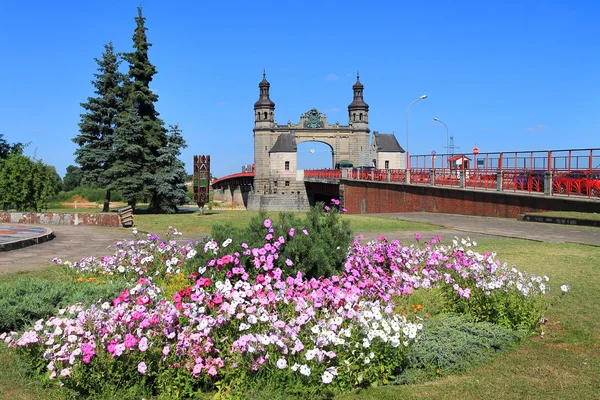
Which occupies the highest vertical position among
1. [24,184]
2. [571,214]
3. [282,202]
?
[24,184]

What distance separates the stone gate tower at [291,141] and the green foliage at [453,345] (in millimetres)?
82130

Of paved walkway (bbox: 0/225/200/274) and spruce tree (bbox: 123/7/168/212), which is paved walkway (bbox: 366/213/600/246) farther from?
spruce tree (bbox: 123/7/168/212)

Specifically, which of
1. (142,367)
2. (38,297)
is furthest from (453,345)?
(38,297)

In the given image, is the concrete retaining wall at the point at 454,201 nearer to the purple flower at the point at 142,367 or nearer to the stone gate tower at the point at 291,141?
the purple flower at the point at 142,367

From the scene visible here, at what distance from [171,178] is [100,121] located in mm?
7724

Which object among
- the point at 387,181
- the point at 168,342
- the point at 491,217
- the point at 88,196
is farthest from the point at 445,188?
the point at 88,196

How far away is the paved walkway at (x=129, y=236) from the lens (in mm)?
13398

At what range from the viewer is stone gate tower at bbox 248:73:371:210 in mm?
89250

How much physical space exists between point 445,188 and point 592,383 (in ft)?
81.1

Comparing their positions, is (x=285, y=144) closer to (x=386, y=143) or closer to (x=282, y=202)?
(x=282, y=202)

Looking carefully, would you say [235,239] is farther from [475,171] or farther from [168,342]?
[475,171]

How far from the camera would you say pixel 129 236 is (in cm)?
1845

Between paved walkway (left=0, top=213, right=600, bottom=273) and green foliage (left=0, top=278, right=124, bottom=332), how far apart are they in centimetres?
443

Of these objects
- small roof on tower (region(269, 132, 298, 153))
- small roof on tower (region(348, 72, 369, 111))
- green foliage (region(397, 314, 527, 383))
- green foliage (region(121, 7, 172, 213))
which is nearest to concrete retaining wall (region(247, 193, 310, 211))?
small roof on tower (region(269, 132, 298, 153))
